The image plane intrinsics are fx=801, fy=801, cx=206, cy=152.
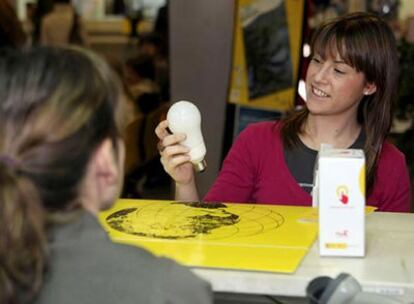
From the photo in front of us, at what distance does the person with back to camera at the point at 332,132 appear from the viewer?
7.09ft

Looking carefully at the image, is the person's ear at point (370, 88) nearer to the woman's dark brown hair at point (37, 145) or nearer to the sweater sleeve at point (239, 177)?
the sweater sleeve at point (239, 177)

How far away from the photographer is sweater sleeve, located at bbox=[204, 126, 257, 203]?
2.30 meters

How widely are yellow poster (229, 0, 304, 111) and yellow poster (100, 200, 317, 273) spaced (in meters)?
2.32

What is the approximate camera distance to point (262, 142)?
233 centimetres

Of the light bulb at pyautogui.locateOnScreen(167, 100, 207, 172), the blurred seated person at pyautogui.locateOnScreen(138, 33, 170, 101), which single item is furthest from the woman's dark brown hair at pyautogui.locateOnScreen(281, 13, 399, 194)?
the blurred seated person at pyautogui.locateOnScreen(138, 33, 170, 101)

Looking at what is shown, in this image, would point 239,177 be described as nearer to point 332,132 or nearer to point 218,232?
point 332,132

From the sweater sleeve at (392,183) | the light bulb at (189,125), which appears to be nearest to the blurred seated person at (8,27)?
the light bulb at (189,125)

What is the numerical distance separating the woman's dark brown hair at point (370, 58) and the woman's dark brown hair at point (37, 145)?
3.77 feet

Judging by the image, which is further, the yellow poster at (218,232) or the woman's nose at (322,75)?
the woman's nose at (322,75)

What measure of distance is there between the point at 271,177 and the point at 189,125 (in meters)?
0.49

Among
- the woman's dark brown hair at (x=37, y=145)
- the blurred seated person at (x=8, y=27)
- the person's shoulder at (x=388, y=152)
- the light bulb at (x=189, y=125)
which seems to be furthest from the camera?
the blurred seated person at (x=8, y=27)

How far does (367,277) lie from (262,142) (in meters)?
0.91

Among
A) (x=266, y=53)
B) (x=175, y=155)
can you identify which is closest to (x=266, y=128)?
(x=175, y=155)

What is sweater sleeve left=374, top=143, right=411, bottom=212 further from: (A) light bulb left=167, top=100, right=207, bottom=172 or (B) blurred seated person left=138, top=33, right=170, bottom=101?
(B) blurred seated person left=138, top=33, right=170, bottom=101
